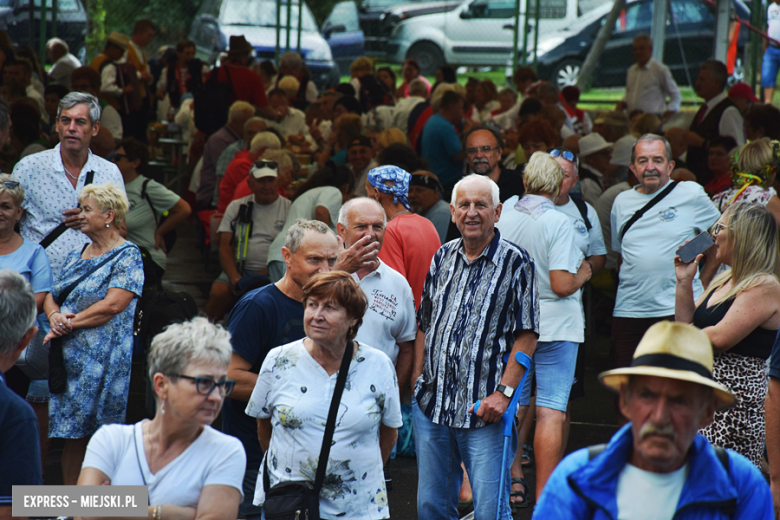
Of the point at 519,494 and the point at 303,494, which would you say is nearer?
the point at 303,494

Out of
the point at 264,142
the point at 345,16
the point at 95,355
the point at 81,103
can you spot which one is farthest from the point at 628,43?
the point at 95,355

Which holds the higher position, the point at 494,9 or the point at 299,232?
the point at 494,9

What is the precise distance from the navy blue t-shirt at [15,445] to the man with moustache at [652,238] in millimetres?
3630

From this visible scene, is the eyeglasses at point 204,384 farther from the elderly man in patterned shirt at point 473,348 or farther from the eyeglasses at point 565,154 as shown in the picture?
the eyeglasses at point 565,154

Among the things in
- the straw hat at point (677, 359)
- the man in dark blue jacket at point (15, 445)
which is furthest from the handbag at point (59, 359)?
the straw hat at point (677, 359)

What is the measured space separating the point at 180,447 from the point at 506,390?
149cm

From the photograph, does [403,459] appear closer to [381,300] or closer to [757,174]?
[381,300]

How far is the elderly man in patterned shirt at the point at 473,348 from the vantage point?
3562 millimetres

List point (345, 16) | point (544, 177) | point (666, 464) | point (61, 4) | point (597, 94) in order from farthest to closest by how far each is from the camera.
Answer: point (345, 16)
point (597, 94)
point (61, 4)
point (544, 177)
point (666, 464)

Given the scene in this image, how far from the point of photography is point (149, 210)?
6.40 metres

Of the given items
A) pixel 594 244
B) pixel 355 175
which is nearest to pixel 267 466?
pixel 594 244

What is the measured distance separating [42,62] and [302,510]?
1036cm

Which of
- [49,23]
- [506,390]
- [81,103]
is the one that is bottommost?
[506,390]

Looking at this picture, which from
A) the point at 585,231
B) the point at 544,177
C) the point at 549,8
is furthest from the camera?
the point at 549,8
